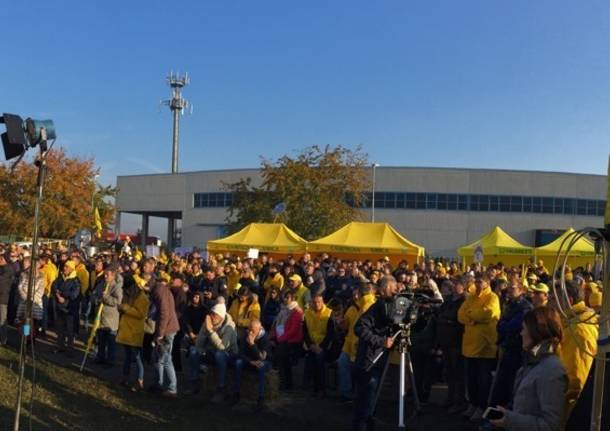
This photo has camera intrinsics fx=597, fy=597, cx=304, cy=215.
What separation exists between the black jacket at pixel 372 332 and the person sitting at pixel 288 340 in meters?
3.04

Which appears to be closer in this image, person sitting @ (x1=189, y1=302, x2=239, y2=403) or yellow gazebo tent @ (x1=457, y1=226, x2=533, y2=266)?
person sitting @ (x1=189, y1=302, x2=239, y2=403)

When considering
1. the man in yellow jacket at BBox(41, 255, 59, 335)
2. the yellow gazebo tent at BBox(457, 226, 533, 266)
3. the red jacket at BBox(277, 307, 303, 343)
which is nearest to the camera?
the red jacket at BBox(277, 307, 303, 343)

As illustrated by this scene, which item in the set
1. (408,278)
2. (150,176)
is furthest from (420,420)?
(150,176)

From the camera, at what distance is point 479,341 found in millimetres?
7703

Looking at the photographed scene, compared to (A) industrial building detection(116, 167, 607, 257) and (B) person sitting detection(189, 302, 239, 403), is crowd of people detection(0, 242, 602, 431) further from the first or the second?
(A) industrial building detection(116, 167, 607, 257)

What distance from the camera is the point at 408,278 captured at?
12.0 metres

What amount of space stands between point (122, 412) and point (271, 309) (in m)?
4.05

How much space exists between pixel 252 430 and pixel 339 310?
2.77m

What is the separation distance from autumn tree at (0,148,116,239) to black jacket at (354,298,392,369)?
39.2 meters

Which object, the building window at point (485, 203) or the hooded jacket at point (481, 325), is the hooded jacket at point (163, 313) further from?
the building window at point (485, 203)

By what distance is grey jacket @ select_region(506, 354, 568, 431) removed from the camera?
349cm

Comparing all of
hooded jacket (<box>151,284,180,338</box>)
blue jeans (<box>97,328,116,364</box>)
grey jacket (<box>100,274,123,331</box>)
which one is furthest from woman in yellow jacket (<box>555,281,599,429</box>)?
blue jeans (<box>97,328,116,364</box>)

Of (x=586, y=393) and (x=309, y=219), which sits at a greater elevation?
(x=309, y=219)

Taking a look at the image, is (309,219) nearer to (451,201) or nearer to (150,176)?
(451,201)
